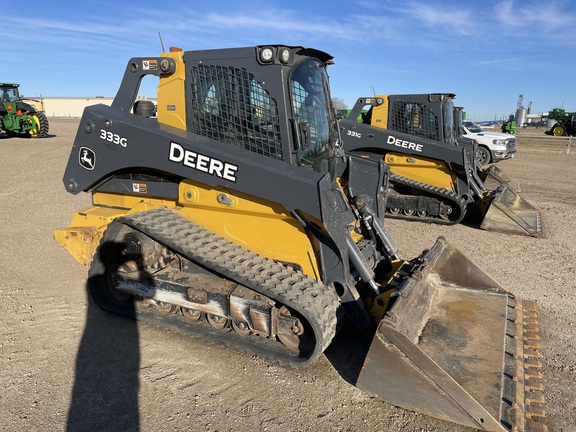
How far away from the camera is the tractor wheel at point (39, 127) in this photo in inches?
871

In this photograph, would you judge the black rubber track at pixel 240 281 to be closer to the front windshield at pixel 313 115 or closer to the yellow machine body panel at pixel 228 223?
the yellow machine body panel at pixel 228 223

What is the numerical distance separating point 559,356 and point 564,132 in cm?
3579

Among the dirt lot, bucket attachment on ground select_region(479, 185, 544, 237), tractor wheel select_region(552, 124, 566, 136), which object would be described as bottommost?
the dirt lot

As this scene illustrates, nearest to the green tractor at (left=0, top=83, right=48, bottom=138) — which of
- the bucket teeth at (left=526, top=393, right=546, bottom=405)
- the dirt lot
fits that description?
the dirt lot

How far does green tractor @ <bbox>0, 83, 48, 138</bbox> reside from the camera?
20.9 meters

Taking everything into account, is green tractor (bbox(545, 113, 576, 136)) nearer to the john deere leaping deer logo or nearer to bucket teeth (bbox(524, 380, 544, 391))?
bucket teeth (bbox(524, 380, 544, 391))

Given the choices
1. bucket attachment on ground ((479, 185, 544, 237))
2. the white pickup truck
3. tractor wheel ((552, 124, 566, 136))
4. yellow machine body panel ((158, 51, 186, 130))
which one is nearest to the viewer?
yellow machine body panel ((158, 51, 186, 130))

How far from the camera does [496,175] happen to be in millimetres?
11594

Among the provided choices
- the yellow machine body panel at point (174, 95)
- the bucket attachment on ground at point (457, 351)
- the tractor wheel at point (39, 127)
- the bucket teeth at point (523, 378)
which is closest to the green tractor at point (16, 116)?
the tractor wheel at point (39, 127)

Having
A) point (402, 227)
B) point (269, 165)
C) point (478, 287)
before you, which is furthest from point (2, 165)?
point (478, 287)

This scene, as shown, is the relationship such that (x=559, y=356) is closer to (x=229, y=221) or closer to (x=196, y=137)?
(x=229, y=221)

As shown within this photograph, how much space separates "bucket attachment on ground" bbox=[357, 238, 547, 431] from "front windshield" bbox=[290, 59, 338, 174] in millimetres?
1416

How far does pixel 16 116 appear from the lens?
Result: 21203mm

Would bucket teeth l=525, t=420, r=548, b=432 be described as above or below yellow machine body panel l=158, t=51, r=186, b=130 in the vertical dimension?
below
